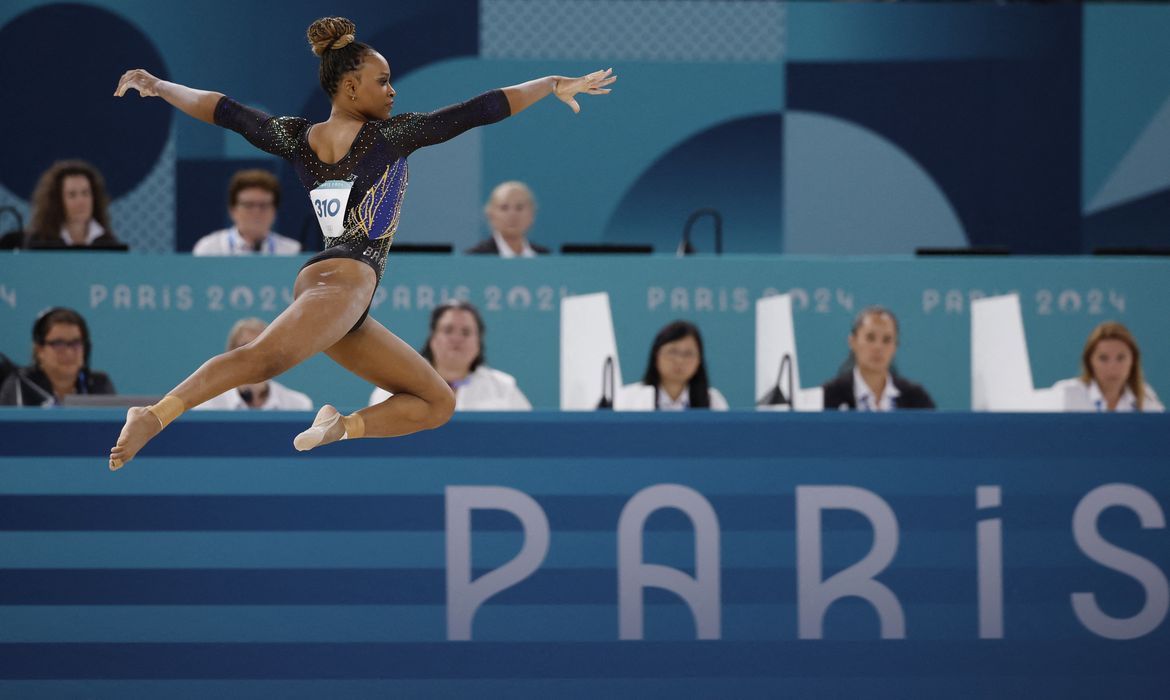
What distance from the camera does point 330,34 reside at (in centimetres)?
384

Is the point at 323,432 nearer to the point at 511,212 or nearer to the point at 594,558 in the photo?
the point at 594,558

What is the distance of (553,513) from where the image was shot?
5137 millimetres

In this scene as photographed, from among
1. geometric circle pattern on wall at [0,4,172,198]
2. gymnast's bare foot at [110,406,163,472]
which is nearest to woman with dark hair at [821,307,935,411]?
gymnast's bare foot at [110,406,163,472]

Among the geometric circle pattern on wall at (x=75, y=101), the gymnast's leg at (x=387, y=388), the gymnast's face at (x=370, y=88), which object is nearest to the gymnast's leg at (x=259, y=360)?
the gymnast's leg at (x=387, y=388)

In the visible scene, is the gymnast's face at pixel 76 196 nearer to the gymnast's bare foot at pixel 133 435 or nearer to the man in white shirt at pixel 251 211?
the man in white shirt at pixel 251 211

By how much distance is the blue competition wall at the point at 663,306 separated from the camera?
781 cm

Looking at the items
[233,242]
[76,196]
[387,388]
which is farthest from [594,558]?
[76,196]

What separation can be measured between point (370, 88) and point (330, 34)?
0.58 ft

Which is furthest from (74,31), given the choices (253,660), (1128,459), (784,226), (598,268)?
(1128,459)

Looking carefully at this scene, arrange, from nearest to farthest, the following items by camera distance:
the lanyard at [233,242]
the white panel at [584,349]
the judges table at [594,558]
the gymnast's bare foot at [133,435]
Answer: the gymnast's bare foot at [133,435] → the judges table at [594,558] → the white panel at [584,349] → the lanyard at [233,242]

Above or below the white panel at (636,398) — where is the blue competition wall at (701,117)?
above

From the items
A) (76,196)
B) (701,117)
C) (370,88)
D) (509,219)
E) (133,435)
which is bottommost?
(133,435)

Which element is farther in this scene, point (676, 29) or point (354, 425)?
point (676, 29)

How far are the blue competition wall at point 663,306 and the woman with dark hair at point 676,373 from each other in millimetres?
966
